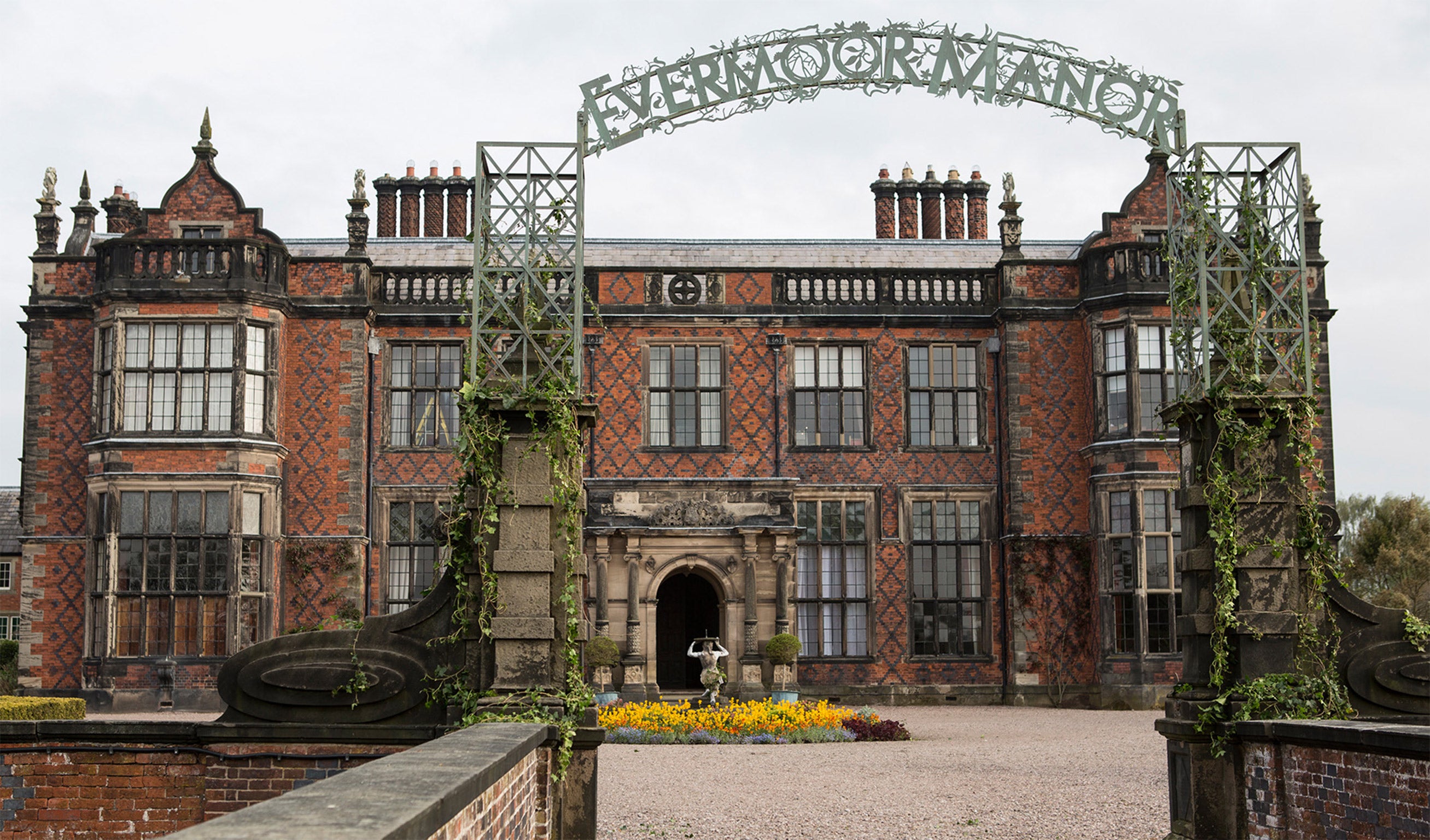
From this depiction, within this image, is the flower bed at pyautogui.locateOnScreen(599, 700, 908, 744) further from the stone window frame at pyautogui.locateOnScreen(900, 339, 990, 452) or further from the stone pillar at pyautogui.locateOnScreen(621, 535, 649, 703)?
the stone window frame at pyautogui.locateOnScreen(900, 339, 990, 452)

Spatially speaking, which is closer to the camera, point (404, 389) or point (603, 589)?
point (603, 589)

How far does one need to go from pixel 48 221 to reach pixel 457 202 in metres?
7.92

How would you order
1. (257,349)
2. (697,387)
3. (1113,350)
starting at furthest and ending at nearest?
(697,387)
(1113,350)
(257,349)

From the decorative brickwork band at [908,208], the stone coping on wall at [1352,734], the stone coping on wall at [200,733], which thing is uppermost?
the decorative brickwork band at [908,208]

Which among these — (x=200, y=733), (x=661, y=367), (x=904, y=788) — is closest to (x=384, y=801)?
(x=200, y=733)

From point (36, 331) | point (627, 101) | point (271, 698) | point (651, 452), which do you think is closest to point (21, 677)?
point (36, 331)

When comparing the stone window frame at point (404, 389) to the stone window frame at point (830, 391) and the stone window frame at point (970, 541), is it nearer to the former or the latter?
the stone window frame at point (830, 391)

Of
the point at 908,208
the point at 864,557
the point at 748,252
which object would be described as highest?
the point at 908,208

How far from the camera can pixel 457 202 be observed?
1134 inches

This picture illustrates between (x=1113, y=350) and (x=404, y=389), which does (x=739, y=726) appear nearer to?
(x=404, y=389)

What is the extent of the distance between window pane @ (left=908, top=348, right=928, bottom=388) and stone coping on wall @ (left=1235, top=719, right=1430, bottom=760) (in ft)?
51.7

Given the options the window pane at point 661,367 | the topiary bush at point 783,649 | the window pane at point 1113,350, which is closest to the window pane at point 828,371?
the window pane at point 661,367

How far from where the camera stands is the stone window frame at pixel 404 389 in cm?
2389

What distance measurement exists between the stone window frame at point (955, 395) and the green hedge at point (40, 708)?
542 inches
